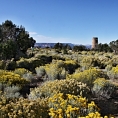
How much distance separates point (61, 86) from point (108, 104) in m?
1.87

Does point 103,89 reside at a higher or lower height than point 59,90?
lower

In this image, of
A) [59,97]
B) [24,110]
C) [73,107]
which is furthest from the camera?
[59,97]

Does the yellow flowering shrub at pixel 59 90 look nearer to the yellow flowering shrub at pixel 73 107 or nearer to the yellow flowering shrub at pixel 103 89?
the yellow flowering shrub at pixel 103 89

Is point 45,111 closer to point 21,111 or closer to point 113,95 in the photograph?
point 21,111

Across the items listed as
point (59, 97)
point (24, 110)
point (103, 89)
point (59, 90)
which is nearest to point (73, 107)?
point (59, 97)

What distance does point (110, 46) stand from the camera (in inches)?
2805

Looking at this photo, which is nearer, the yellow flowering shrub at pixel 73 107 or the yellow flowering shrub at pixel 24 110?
the yellow flowering shrub at pixel 24 110

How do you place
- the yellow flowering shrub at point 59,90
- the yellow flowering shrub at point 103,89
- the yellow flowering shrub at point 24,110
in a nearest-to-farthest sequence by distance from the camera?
the yellow flowering shrub at point 24,110
the yellow flowering shrub at point 59,90
the yellow flowering shrub at point 103,89

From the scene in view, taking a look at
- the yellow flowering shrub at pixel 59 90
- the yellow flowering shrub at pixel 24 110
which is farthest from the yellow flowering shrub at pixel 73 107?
the yellow flowering shrub at pixel 59 90

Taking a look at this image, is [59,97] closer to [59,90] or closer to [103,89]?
[59,90]

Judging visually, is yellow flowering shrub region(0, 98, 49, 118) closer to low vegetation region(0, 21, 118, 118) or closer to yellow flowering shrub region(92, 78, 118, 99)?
low vegetation region(0, 21, 118, 118)

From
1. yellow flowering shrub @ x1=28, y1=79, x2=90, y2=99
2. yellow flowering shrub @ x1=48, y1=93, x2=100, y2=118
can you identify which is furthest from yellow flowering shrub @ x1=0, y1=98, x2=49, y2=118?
yellow flowering shrub @ x1=28, y1=79, x2=90, y2=99

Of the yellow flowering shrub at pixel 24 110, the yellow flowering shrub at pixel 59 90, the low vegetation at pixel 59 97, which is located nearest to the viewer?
the yellow flowering shrub at pixel 24 110

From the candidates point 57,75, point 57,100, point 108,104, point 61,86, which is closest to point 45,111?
point 57,100
